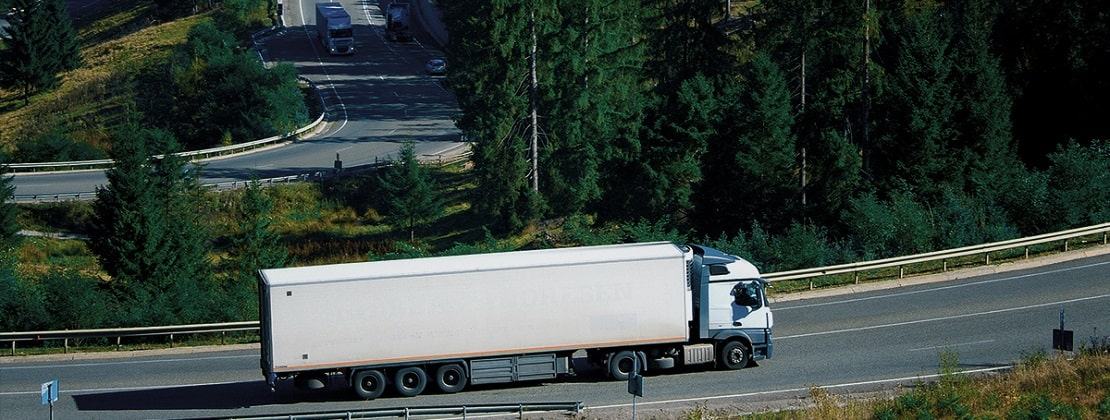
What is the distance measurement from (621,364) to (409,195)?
3171 centimetres

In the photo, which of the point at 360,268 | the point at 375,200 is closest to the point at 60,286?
the point at 360,268

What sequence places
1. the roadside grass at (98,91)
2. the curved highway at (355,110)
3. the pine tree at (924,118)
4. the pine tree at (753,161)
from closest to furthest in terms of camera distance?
1. the pine tree at (924,118)
2. the pine tree at (753,161)
3. the curved highway at (355,110)
4. the roadside grass at (98,91)

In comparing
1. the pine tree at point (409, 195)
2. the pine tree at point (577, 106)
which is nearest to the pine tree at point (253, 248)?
the pine tree at point (409, 195)

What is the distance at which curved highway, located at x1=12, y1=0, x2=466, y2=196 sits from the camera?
63.8m

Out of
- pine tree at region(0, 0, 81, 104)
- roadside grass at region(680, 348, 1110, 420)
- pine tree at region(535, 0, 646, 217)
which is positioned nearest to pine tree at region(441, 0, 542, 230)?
pine tree at region(535, 0, 646, 217)

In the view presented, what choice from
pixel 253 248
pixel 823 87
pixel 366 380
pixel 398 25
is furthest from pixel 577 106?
pixel 398 25

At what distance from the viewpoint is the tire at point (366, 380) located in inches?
977

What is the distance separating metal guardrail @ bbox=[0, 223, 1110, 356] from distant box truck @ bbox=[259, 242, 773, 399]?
686 cm

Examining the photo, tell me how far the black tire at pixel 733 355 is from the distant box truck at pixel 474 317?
64cm

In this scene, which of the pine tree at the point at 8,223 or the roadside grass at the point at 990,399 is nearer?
the roadside grass at the point at 990,399

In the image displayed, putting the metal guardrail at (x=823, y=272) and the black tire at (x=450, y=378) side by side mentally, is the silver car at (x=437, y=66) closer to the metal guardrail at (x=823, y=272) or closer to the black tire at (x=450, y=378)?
the metal guardrail at (x=823, y=272)

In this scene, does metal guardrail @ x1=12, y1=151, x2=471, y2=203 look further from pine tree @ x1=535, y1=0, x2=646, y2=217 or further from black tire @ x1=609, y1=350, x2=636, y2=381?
black tire @ x1=609, y1=350, x2=636, y2=381

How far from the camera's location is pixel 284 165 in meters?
64.7

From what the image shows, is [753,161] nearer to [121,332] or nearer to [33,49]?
[121,332]
